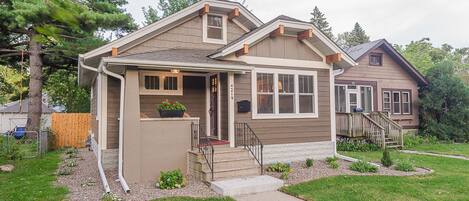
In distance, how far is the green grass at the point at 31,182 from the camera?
20.9ft

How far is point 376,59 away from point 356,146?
6976mm

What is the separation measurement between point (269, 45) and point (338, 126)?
698 cm

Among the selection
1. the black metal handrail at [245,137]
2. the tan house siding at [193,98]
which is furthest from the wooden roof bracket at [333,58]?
the tan house siding at [193,98]

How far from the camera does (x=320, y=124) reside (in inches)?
411

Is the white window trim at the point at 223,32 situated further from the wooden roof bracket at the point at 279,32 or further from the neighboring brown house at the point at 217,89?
the wooden roof bracket at the point at 279,32

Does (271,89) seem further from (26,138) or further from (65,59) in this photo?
(65,59)

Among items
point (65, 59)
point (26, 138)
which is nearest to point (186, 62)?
point (26, 138)

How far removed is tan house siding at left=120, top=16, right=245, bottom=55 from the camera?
9586 mm

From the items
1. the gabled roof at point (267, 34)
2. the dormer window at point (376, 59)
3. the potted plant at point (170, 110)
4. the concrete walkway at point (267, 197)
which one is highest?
the dormer window at point (376, 59)

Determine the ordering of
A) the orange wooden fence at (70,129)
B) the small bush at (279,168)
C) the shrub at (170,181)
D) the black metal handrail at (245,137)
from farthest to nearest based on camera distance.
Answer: the orange wooden fence at (70,129)
the black metal handrail at (245,137)
the small bush at (279,168)
the shrub at (170,181)

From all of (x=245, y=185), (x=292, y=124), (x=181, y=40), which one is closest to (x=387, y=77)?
(x=292, y=124)

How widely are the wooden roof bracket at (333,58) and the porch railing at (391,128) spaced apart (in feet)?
20.4

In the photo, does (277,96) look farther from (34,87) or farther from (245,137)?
(34,87)

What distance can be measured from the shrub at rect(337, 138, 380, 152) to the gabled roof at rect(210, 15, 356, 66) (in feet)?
Answer: 15.7
